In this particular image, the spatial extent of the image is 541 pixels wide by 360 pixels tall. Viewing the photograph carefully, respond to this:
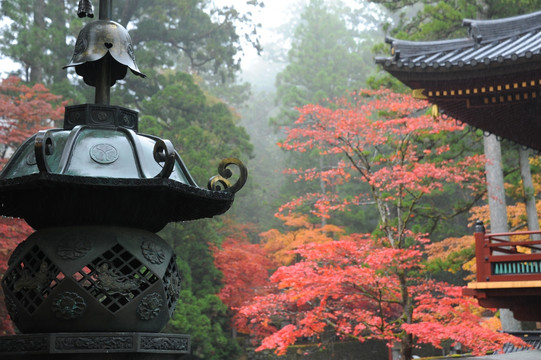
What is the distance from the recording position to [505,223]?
1284 cm

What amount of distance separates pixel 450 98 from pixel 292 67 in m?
20.0

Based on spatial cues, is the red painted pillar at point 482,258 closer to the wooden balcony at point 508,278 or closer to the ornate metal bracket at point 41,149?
the wooden balcony at point 508,278

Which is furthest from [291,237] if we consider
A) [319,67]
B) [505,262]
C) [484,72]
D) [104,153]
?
[104,153]

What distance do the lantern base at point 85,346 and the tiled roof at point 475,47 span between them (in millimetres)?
5544

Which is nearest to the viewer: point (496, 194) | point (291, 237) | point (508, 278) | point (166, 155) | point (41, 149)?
point (41, 149)

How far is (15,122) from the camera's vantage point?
12914 millimetres

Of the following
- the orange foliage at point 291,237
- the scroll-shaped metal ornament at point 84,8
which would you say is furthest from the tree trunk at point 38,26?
the scroll-shaped metal ornament at point 84,8

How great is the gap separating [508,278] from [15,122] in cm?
1045

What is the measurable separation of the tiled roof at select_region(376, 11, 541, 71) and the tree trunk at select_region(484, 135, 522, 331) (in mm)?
4995

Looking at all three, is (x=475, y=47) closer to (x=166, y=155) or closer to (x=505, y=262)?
(x=505, y=262)

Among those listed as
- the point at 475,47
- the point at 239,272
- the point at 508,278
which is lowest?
the point at 508,278

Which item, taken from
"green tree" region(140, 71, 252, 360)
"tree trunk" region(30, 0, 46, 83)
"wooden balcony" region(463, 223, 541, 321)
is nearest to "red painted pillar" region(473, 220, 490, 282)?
"wooden balcony" region(463, 223, 541, 321)

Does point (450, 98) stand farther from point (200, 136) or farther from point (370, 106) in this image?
point (200, 136)

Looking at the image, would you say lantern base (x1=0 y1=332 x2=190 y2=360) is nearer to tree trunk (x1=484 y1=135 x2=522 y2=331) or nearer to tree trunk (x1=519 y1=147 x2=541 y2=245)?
tree trunk (x1=484 y1=135 x2=522 y2=331)
